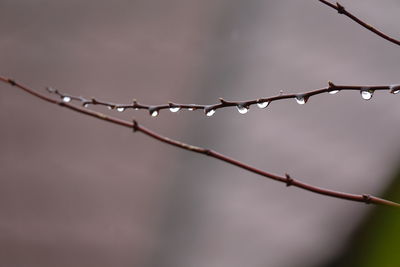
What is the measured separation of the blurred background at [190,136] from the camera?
95.3 inches

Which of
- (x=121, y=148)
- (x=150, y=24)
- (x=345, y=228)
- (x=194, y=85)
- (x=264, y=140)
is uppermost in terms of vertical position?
(x=150, y=24)

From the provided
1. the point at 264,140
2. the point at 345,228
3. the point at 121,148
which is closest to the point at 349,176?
the point at 345,228

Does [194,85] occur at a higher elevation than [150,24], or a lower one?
lower

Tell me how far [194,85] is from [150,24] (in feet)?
1.20

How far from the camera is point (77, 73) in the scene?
2.42m

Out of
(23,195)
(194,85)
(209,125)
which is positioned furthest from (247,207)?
(23,195)

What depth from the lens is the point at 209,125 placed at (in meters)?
2.53

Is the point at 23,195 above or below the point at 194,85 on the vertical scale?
below

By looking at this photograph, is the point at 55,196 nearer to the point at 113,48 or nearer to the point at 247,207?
the point at 113,48

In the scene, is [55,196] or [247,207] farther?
[247,207]

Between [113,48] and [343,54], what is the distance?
1.19m

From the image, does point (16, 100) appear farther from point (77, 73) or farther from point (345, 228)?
point (345, 228)

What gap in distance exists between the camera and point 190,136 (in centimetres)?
253

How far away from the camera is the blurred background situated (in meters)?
2.42
